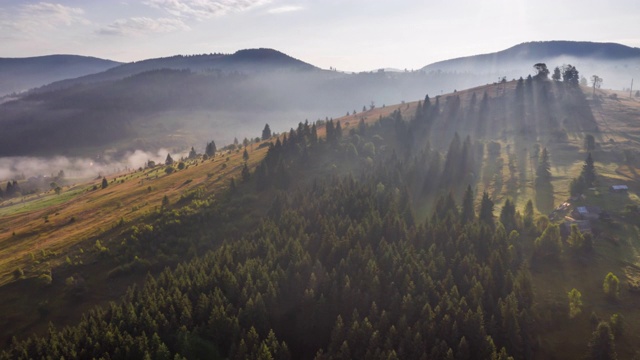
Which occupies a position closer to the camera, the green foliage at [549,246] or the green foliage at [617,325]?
the green foliage at [617,325]

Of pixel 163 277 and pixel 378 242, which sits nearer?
pixel 163 277

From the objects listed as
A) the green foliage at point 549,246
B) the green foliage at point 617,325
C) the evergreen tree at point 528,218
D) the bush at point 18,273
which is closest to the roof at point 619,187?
the evergreen tree at point 528,218

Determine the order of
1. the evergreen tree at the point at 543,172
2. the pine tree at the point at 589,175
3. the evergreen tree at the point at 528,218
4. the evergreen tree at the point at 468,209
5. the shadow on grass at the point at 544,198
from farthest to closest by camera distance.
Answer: the evergreen tree at the point at 543,172
the pine tree at the point at 589,175
the shadow on grass at the point at 544,198
the evergreen tree at the point at 468,209
the evergreen tree at the point at 528,218

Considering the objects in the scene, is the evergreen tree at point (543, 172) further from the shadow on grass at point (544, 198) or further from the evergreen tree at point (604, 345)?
the evergreen tree at point (604, 345)

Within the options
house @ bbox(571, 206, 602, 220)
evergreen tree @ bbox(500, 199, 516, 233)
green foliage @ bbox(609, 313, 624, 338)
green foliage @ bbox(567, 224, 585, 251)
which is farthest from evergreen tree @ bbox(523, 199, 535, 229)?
green foliage @ bbox(609, 313, 624, 338)

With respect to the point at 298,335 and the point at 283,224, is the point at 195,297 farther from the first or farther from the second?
the point at 283,224

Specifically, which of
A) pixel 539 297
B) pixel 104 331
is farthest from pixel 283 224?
pixel 539 297

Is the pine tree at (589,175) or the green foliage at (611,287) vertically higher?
the pine tree at (589,175)
